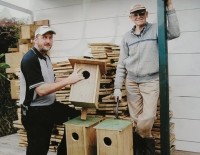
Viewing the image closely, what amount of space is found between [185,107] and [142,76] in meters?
1.58

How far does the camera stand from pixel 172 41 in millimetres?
5051

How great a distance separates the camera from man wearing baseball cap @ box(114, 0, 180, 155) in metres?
3.92

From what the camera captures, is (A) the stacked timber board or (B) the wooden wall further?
(B) the wooden wall

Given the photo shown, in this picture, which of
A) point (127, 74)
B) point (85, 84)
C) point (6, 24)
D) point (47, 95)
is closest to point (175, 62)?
point (127, 74)

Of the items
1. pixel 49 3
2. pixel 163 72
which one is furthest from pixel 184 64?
pixel 49 3

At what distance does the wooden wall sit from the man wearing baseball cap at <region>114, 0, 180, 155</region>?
49.0 inches

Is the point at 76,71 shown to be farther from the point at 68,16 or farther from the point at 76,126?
the point at 68,16

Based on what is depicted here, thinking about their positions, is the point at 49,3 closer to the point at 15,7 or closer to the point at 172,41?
the point at 15,7

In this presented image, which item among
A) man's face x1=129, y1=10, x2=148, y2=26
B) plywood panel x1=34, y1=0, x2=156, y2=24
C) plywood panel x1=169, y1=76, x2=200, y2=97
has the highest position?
plywood panel x1=34, y1=0, x2=156, y2=24

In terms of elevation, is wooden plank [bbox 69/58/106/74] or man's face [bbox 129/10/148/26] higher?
man's face [bbox 129/10/148/26]

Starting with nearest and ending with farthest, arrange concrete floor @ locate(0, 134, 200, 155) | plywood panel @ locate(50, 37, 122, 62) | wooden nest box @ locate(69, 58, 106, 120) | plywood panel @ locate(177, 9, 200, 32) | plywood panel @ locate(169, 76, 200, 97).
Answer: wooden nest box @ locate(69, 58, 106, 120) < plywood panel @ locate(177, 9, 200, 32) < plywood panel @ locate(169, 76, 200, 97) < concrete floor @ locate(0, 134, 200, 155) < plywood panel @ locate(50, 37, 122, 62)

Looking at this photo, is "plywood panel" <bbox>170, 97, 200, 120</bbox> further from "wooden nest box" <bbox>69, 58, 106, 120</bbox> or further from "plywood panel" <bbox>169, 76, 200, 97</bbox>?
"wooden nest box" <bbox>69, 58, 106, 120</bbox>

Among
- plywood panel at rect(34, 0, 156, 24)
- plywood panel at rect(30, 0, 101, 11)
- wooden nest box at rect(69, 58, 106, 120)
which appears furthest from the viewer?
plywood panel at rect(30, 0, 101, 11)

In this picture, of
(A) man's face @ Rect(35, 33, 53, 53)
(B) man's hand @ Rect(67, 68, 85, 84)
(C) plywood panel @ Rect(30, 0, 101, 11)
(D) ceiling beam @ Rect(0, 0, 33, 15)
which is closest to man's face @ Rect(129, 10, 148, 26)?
(B) man's hand @ Rect(67, 68, 85, 84)
